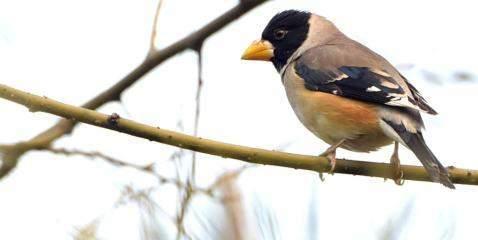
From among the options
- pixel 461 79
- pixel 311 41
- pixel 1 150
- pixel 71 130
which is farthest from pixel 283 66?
pixel 1 150

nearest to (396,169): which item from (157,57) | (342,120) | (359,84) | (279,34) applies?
(342,120)

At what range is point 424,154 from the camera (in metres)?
3.38

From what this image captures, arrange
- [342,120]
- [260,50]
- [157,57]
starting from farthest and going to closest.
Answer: [260,50] → [342,120] → [157,57]

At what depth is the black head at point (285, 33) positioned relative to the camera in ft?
17.4

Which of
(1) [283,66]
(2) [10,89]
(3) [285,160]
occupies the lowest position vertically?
(1) [283,66]

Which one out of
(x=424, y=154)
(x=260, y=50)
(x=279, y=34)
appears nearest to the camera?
(x=424, y=154)

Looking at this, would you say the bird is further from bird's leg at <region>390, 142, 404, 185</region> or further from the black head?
the black head

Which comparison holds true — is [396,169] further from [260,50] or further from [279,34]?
[279,34]

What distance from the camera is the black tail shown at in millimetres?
3010

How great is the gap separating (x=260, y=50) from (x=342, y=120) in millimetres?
1371

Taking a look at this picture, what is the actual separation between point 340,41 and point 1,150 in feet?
10.9

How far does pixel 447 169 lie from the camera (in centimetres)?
314

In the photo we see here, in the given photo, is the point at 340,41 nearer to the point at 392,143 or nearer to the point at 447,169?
the point at 392,143

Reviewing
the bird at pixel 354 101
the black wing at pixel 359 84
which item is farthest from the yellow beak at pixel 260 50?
the black wing at pixel 359 84
